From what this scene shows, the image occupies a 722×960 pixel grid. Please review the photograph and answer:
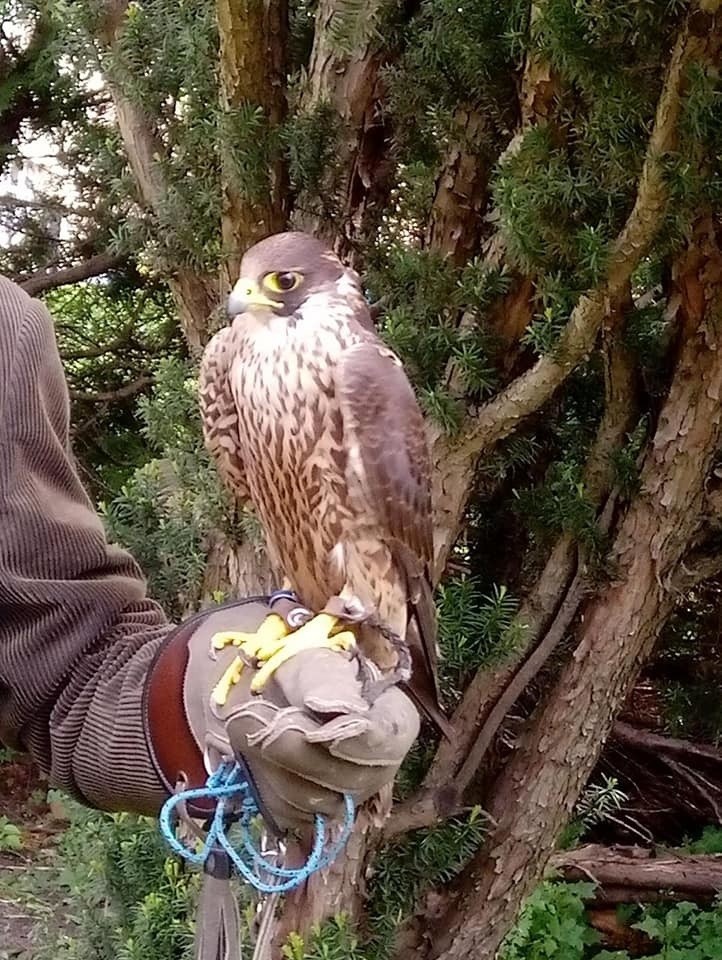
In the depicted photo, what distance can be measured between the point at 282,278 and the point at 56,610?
0.48m

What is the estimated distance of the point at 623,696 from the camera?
2264mm

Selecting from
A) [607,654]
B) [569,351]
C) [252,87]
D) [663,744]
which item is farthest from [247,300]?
[663,744]

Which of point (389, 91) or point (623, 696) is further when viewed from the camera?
point (623, 696)

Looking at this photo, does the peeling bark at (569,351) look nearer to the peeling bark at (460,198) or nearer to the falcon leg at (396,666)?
the peeling bark at (460,198)

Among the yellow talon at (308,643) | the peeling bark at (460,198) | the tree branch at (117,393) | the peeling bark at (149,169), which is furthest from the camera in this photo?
the tree branch at (117,393)

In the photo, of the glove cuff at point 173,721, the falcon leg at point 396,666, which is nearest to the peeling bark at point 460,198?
the falcon leg at point 396,666

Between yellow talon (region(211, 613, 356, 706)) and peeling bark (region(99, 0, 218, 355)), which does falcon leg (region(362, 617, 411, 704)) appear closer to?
yellow talon (region(211, 613, 356, 706))

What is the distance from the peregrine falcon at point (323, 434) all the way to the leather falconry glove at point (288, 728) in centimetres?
8

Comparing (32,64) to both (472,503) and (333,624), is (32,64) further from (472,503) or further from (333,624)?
(333,624)

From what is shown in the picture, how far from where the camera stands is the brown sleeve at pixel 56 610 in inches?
52.9

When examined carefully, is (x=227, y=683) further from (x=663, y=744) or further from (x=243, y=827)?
(x=663, y=744)

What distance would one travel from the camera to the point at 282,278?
4.35ft

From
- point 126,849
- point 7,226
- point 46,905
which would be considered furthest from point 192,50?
point 46,905

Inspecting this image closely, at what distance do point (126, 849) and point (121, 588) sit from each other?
41.4 inches
